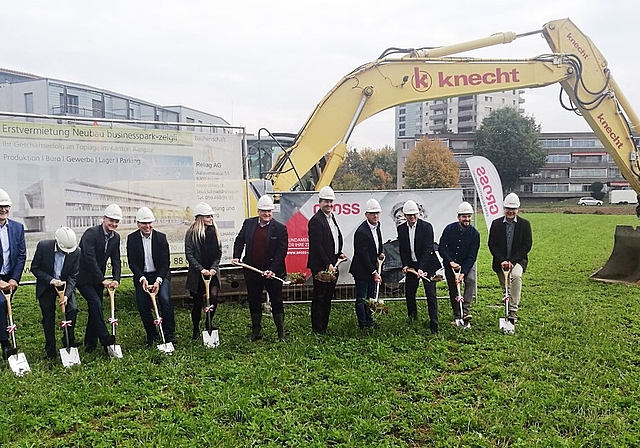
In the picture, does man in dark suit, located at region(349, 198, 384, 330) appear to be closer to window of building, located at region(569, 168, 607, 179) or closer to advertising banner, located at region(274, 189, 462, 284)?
advertising banner, located at region(274, 189, 462, 284)

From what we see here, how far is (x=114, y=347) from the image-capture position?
6633 millimetres

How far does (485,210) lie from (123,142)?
6.00 m

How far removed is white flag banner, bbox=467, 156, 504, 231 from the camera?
925cm

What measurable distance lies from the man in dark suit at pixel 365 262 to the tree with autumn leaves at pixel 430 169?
44.5 metres

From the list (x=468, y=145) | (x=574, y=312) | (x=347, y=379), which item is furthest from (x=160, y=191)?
(x=468, y=145)

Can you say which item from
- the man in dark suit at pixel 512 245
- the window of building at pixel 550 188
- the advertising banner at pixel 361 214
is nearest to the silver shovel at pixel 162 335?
the advertising banner at pixel 361 214

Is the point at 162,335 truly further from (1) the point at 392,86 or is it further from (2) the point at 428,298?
(1) the point at 392,86

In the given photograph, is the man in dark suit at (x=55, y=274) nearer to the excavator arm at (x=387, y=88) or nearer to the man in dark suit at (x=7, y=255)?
the man in dark suit at (x=7, y=255)

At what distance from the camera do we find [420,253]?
7.79m

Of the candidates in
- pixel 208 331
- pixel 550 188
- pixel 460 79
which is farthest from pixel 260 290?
pixel 550 188

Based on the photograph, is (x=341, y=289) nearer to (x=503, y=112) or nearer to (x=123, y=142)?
(x=123, y=142)

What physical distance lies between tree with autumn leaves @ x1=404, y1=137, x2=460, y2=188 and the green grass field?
44.4 metres

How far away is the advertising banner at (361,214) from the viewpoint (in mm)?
9352

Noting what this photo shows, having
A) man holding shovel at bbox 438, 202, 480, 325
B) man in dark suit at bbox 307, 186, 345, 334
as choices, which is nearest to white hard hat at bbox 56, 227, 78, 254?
man in dark suit at bbox 307, 186, 345, 334
